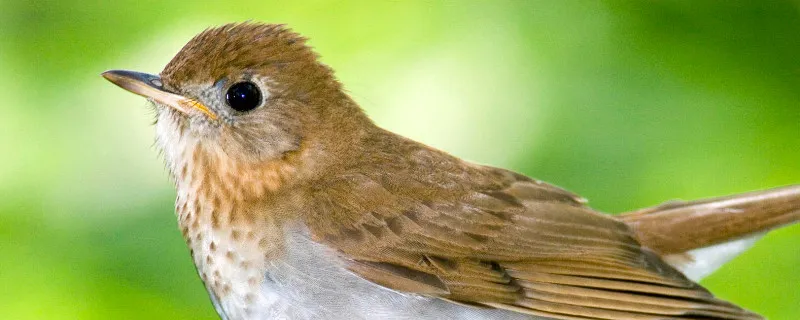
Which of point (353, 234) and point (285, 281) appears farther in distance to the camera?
point (353, 234)

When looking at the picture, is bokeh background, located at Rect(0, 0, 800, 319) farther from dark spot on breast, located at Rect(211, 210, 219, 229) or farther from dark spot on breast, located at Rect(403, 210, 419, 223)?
dark spot on breast, located at Rect(403, 210, 419, 223)

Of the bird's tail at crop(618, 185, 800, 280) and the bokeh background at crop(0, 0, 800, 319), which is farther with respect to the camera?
the bird's tail at crop(618, 185, 800, 280)

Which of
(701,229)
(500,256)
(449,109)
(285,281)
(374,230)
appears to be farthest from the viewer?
(449,109)

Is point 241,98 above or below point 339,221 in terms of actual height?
above

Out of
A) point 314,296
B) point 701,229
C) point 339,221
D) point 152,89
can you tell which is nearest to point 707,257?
point 701,229

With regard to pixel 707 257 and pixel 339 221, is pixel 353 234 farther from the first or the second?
pixel 707 257

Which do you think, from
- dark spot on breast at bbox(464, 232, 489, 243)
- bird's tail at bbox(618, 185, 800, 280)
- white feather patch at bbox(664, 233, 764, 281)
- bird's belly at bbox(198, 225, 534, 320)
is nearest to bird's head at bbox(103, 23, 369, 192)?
bird's belly at bbox(198, 225, 534, 320)

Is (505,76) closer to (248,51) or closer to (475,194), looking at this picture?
(475,194)
